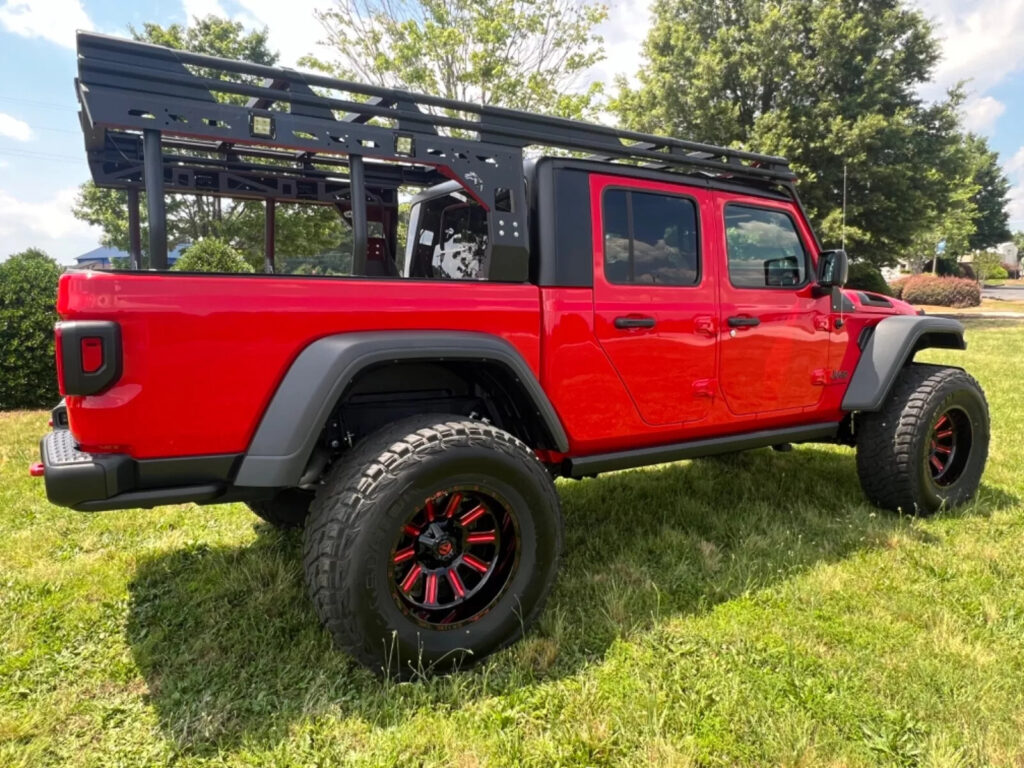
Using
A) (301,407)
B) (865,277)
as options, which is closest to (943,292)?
(865,277)

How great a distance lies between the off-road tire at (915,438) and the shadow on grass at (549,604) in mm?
159

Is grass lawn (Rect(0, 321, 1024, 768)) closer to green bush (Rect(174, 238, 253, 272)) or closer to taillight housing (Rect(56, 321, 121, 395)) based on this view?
taillight housing (Rect(56, 321, 121, 395))

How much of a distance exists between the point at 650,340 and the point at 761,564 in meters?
1.23

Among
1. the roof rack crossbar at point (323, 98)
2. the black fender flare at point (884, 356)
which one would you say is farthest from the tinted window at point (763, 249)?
the black fender flare at point (884, 356)

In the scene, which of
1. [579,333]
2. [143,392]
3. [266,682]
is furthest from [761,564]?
[143,392]

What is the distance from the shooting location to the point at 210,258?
7043 mm

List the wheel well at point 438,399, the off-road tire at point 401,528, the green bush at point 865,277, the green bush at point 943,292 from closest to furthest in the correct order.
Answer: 1. the off-road tire at point 401,528
2. the wheel well at point 438,399
3. the green bush at point 865,277
4. the green bush at point 943,292

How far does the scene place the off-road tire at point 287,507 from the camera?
3.03 meters

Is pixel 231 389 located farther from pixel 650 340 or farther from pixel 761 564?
pixel 761 564

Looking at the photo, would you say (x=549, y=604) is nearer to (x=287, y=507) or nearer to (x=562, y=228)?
(x=287, y=507)

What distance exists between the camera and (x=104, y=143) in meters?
2.76

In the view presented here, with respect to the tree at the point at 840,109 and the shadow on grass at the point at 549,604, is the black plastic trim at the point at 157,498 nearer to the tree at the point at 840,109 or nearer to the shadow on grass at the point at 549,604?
the shadow on grass at the point at 549,604

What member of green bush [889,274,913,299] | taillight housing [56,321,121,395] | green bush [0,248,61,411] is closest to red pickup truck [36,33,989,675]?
taillight housing [56,321,121,395]

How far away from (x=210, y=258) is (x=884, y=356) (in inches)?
250
